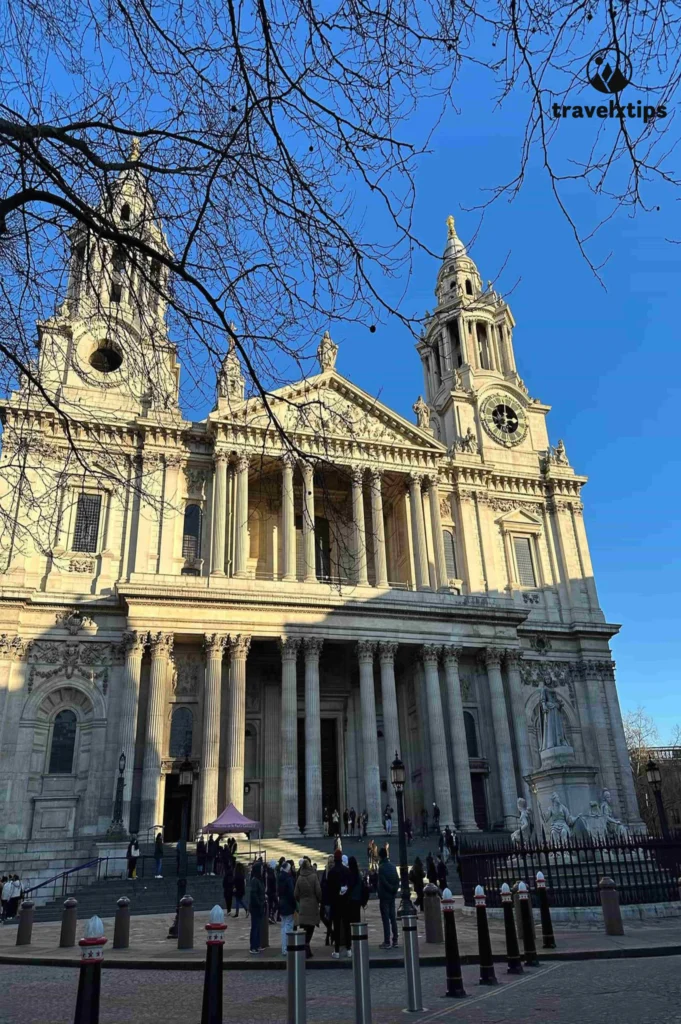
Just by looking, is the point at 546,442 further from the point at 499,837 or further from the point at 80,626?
the point at 80,626

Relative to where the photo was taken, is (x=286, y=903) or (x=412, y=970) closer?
(x=412, y=970)

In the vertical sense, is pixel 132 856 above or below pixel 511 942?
above

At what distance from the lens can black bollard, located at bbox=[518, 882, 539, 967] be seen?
10.1 meters

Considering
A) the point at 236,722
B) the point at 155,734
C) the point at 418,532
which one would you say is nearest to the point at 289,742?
the point at 236,722

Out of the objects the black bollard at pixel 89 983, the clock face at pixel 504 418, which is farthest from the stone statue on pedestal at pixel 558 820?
the clock face at pixel 504 418

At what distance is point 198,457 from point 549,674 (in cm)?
2176

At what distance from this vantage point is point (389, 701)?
3388 cm

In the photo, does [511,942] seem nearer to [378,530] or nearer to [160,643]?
[160,643]

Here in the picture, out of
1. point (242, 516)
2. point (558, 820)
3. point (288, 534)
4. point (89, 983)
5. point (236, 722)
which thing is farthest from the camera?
point (288, 534)

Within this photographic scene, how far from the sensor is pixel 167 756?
3189 cm

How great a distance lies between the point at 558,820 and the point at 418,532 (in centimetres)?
2188

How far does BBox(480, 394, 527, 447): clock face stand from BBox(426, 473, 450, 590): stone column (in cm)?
771

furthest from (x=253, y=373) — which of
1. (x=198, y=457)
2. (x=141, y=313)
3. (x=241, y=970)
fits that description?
(x=198, y=457)

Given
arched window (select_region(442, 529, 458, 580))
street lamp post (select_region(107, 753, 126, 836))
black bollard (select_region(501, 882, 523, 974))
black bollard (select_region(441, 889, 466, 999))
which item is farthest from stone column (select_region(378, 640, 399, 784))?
black bollard (select_region(441, 889, 466, 999))
